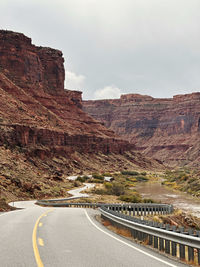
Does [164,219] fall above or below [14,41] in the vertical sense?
below

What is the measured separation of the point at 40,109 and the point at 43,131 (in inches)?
757

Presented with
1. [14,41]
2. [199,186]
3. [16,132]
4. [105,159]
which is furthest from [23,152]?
[14,41]

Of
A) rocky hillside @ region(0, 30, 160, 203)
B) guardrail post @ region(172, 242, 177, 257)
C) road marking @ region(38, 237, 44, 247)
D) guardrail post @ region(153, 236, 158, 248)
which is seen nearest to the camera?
guardrail post @ region(172, 242, 177, 257)

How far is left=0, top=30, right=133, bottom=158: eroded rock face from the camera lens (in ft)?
270

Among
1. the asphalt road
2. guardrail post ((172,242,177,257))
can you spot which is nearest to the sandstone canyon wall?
the asphalt road

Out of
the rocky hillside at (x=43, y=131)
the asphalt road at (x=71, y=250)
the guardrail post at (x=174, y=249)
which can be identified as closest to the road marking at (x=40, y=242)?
the asphalt road at (x=71, y=250)

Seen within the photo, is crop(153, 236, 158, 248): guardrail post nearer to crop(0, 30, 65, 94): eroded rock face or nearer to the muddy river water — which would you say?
the muddy river water

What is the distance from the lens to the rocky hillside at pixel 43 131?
59.3 meters

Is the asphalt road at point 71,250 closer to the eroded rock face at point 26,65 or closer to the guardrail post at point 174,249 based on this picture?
the guardrail post at point 174,249

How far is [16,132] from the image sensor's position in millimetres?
77062

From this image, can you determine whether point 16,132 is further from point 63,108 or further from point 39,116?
point 63,108

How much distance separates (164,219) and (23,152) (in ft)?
185

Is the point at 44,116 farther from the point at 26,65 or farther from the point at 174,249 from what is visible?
the point at 174,249

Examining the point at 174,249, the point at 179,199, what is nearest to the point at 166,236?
the point at 174,249
